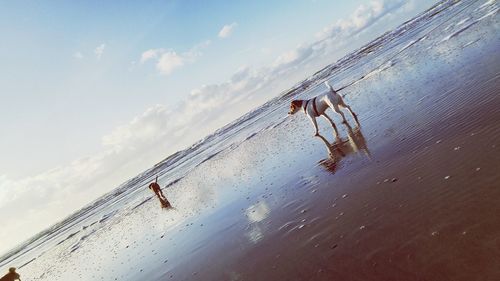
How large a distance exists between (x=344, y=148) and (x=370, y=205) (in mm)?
4768

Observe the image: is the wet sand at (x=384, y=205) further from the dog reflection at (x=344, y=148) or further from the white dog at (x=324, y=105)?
the white dog at (x=324, y=105)

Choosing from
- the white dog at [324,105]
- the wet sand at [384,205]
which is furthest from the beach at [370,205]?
the white dog at [324,105]

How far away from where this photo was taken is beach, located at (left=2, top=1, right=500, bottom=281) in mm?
4348

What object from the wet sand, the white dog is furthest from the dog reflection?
the white dog

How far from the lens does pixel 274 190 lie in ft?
33.7

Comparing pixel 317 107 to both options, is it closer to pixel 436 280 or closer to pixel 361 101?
pixel 361 101

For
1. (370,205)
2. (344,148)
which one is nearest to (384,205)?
(370,205)

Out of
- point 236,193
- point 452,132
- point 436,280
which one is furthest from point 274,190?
point 436,280

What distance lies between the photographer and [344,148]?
35.2ft

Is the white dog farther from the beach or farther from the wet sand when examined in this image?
the wet sand

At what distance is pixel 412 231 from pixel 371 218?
968 mm

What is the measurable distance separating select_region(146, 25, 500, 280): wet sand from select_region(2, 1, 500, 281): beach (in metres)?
0.02

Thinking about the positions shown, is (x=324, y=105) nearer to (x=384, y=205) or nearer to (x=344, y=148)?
(x=344, y=148)

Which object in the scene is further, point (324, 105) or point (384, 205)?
point (324, 105)
